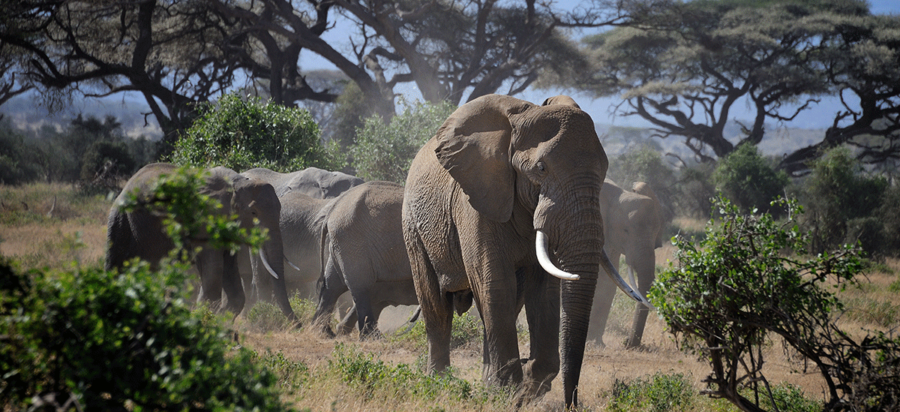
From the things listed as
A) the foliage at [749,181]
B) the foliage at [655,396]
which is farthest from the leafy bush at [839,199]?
the foliage at [655,396]

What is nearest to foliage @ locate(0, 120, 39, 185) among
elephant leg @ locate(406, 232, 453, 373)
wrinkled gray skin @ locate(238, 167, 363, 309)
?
wrinkled gray skin @ locate(238, 167, 363, 309)

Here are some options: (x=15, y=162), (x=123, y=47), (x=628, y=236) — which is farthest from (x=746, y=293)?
(x=15, y=162)

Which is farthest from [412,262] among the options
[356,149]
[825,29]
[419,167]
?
[825,29]

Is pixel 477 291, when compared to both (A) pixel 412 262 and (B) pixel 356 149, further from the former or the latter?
(B) pixel 356 149

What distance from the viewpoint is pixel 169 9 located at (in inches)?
921

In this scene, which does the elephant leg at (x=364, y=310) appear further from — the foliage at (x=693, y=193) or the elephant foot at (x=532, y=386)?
the foliage at (x=693, y=193)

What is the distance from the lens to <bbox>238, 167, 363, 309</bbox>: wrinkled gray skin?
9.96 m

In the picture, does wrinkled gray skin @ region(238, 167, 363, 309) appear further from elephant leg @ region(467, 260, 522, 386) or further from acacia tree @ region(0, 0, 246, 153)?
acacia tree @ region(0, 0, 246, 153)

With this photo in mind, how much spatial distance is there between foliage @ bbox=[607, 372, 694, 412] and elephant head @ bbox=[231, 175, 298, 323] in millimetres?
4444

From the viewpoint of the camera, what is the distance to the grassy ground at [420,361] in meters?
4.67

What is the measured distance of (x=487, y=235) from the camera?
4.95m

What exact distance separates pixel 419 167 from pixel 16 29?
1800 centimetres

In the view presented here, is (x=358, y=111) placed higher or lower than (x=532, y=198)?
higher

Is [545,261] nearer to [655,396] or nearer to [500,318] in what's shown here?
[500,318]
